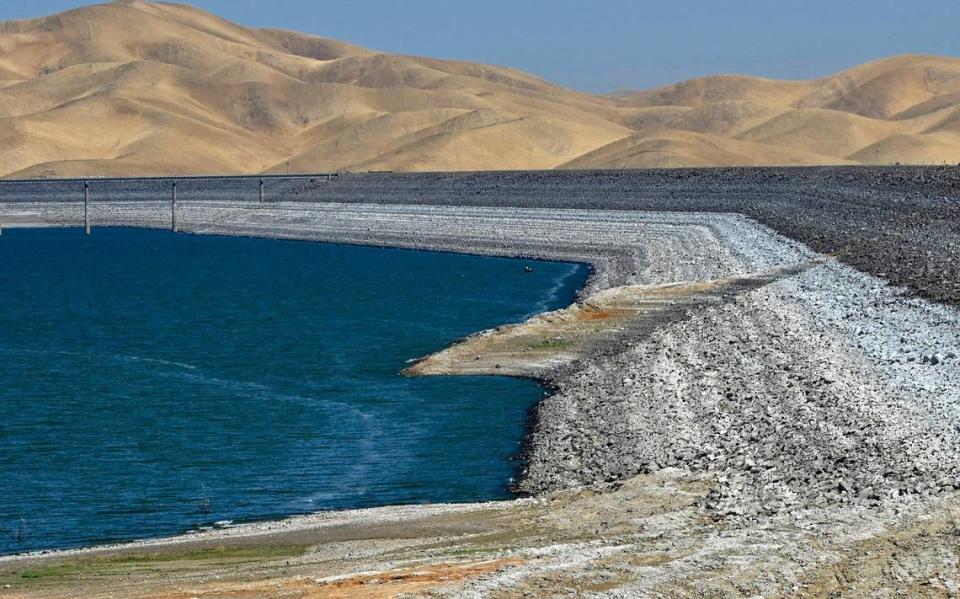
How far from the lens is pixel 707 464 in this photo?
67.0 feet

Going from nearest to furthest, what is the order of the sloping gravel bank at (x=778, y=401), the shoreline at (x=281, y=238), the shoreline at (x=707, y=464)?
the shoreline at (x=707, y=464) < the sloping gravel bank at (x=778, y=401) < the shoreline at (x=281, y=238)

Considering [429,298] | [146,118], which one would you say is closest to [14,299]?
[429,298]

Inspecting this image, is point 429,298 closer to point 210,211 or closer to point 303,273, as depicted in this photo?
point 303,273

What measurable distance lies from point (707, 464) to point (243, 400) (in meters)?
14.0

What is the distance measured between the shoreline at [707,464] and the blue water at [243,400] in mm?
1597

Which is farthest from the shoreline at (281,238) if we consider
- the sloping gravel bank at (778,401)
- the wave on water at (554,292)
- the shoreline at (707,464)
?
the wave on water at (554,292)

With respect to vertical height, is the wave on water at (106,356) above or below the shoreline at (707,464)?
below

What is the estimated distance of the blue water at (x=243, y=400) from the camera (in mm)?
22609

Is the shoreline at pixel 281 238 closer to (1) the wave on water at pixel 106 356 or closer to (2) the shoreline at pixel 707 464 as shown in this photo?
(2) the shoreline at pixel 707 464

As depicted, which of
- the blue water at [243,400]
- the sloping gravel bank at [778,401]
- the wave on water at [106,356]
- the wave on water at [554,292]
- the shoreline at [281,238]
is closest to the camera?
the sloping gravel bank at [778,401]

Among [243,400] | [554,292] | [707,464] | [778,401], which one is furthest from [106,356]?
[707,464]

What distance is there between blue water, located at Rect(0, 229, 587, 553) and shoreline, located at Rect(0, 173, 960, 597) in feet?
5.24

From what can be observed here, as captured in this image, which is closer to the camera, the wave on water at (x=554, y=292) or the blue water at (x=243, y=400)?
the blue water at (x=243, y=400)

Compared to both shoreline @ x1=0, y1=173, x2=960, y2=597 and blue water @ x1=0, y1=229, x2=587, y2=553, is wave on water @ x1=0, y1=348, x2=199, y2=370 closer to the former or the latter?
blue water @ x1=0, y1=229, x2=587, y2=553
